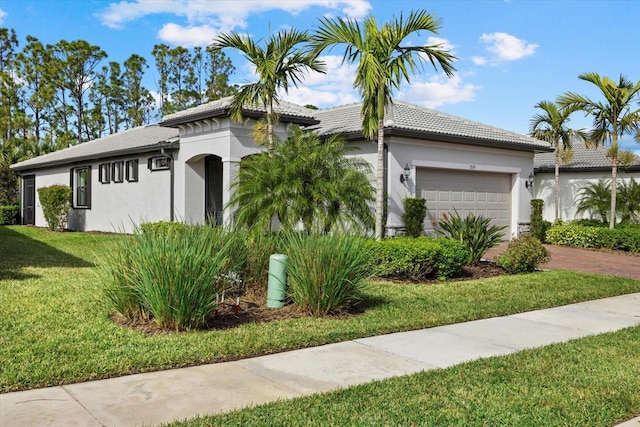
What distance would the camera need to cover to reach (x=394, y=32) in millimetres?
11336

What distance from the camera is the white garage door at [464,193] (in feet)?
55.8

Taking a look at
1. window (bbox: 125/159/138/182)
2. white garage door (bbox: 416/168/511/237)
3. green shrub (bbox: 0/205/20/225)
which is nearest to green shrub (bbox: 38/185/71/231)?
window (bbox: 125/159/138/182)

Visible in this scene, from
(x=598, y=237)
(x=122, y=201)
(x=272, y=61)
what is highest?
(x=272, y=61)

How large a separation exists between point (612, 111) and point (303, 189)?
41.6 feet

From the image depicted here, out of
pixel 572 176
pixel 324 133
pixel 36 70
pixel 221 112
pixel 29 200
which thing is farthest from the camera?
pixel 36 70

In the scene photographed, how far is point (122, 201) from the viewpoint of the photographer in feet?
70.3

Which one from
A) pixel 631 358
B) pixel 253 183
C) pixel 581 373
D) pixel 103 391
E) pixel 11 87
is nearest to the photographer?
pixel 103 391

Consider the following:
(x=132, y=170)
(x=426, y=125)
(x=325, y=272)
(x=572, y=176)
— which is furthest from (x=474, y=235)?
(x=572, y=176)

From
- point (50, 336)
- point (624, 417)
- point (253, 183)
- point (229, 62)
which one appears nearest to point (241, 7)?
point (253, 183)

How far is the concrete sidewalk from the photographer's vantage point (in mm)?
4113

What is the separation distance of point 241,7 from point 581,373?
1351 centimetres

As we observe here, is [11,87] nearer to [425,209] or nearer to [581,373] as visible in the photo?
[425,209]

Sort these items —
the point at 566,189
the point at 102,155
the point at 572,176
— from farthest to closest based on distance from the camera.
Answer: the point at 566,189, the point at 572,176, the point at 102,155

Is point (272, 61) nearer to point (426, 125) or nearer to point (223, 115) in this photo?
point (223, 115)
